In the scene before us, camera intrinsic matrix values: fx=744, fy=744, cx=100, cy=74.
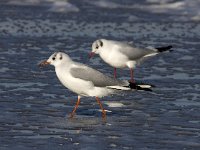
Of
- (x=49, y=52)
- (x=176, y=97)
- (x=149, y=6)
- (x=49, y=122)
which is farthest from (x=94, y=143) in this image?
(x=149, y=6)

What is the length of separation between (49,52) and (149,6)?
8819 millimetres

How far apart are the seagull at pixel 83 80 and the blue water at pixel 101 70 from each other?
37cm

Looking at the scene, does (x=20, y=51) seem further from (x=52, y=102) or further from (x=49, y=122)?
(x=49, y=122)

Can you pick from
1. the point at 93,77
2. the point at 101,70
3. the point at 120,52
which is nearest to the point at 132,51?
the point at 120,52

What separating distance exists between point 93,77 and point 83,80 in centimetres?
17

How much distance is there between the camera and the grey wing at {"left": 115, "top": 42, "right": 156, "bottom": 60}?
14.8m

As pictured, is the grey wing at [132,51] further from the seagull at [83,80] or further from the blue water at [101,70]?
the seagull at [83,80]

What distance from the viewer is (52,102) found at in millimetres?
12047

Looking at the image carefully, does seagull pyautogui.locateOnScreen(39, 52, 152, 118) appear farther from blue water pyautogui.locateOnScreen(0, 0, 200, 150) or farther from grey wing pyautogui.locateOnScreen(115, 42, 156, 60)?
grey wing pyautogui.locateOnScreen(115, 42, 156, 60)

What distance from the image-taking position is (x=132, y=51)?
15070mm

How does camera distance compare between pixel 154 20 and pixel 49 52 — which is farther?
pixel 154 20

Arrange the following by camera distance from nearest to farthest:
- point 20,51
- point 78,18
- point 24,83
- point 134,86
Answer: point 134,86, point 24,83, point 20,51, point 78,18

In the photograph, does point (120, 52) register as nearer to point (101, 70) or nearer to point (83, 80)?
point (101, 70)

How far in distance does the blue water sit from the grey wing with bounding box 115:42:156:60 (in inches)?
14.2
